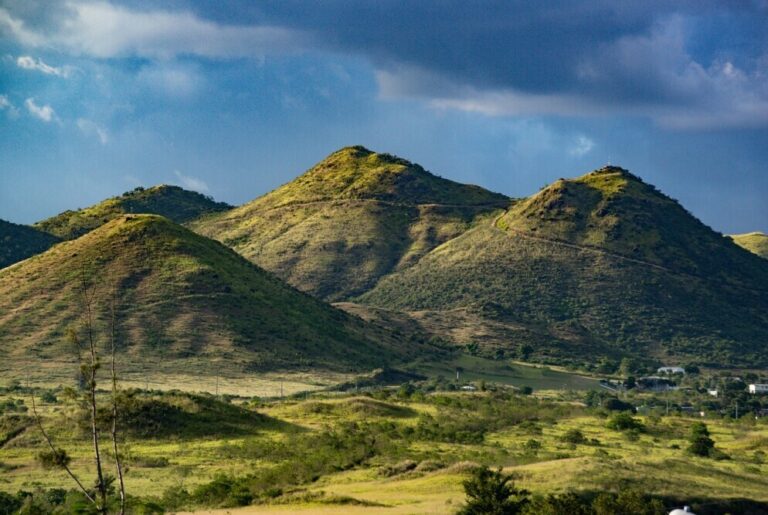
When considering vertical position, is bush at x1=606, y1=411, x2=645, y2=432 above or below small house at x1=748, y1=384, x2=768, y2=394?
below

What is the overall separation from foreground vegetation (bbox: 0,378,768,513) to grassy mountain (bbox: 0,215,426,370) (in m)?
27.3

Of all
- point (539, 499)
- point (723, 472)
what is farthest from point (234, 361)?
point (539, 499)

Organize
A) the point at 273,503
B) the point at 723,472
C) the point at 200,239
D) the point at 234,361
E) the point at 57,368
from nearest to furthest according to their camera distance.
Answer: the point at 273,503
the point at 723,472
the point at 57,368
the point at 234,361
the point at 200,239

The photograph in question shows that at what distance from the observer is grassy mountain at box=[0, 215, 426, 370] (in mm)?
129375

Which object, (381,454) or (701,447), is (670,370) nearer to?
(701,447)

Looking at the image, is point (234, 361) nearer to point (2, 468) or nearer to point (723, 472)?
point (2, 468)

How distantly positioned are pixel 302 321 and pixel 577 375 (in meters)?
36.1

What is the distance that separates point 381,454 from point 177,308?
3110 inches

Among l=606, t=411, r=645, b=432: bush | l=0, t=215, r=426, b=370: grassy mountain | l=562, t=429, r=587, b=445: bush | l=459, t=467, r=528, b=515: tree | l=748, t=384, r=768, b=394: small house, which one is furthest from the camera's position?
l=748, t=384, r=768, b=394: small house

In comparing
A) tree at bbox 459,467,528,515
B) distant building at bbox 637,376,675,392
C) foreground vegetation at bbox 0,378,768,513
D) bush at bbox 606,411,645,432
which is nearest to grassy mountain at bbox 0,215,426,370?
foreground vegetation at bbox 0,378,768,513

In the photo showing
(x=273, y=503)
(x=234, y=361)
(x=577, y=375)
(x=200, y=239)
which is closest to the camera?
(x=273, y=503)

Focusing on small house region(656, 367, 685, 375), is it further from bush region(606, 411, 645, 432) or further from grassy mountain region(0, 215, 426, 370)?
bush region(606, 411, 645, 432)

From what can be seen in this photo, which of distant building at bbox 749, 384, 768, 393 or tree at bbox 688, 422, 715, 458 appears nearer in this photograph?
→ tree at bbox 688, 422, 715, 458

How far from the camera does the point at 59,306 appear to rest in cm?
13788
